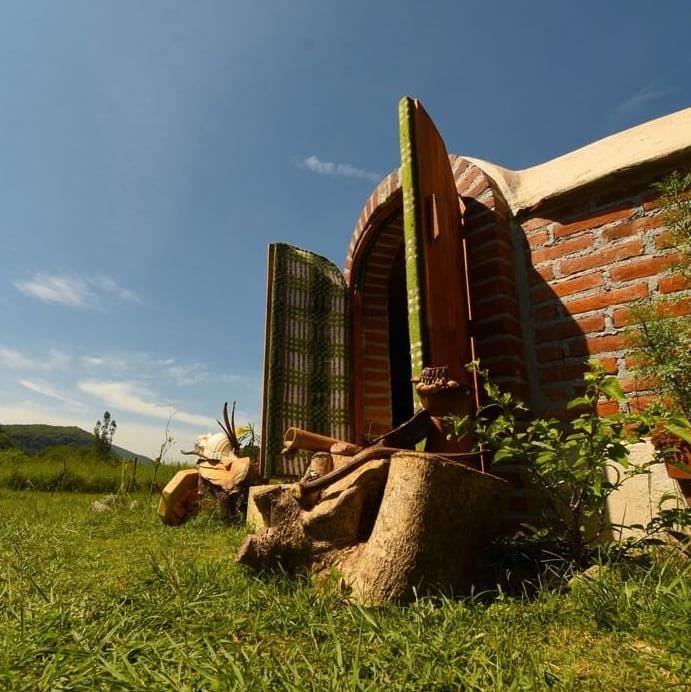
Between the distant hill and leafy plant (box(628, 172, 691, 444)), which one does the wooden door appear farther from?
the distant hill

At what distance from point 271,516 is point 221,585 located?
1.04 ft

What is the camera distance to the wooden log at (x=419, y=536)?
160cm

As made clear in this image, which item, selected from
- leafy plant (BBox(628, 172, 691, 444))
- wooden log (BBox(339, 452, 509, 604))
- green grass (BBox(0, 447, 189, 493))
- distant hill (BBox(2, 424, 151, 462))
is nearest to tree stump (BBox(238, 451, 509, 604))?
wooden log (BBox(339, 452, 509, 604))

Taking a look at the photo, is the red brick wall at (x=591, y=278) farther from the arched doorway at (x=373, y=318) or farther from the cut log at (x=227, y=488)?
the cut log at (x=227, y=488)

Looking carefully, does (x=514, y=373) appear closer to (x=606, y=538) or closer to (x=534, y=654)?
(x=606, y=538)

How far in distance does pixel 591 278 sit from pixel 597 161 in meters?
0.69

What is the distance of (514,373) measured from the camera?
9.29 feet

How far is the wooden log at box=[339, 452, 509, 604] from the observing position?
1601 mm

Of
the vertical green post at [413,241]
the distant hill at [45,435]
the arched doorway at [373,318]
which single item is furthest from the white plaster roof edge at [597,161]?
the distant hill at [45,435]

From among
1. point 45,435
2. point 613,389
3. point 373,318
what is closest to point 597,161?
point 613,389

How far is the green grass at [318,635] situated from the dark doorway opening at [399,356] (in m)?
3.43

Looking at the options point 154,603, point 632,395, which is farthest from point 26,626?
point 632,395

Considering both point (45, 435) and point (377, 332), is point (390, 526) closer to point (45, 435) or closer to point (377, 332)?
point (377, 332)

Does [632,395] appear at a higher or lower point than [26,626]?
higher
